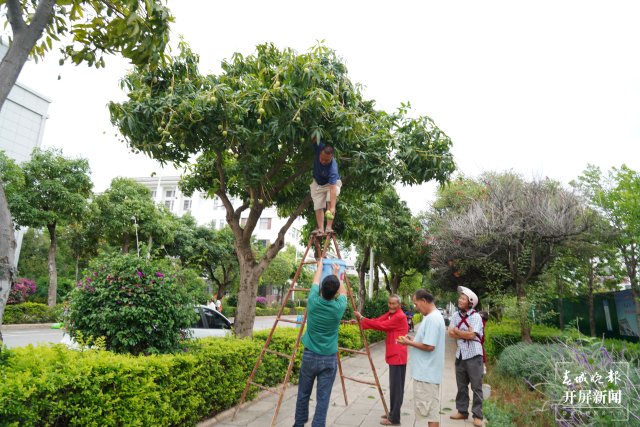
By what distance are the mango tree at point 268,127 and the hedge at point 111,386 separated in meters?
2.36

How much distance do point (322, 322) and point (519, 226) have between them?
8333mm

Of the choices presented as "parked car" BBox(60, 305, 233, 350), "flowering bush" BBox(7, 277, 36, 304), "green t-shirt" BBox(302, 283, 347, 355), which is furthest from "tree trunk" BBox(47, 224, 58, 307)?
"green t-shirt" BBox(302, 283, 347, 355)

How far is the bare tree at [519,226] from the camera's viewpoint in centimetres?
1058

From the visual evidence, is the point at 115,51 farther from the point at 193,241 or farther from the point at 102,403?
the point at 193,241

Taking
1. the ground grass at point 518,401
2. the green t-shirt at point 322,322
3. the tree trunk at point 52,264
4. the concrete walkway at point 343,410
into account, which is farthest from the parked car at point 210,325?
the tree trunk at point 52,264

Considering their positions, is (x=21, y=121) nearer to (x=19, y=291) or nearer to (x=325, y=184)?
(x=19, y=291)

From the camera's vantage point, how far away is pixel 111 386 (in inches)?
150

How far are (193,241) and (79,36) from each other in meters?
26.8

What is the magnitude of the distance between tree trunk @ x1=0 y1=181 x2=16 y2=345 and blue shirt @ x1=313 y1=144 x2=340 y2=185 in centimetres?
376

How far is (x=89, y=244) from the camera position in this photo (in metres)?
24.8

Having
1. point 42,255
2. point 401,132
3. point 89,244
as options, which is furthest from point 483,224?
point 42,255

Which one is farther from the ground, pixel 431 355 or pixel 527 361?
pixel 431 355

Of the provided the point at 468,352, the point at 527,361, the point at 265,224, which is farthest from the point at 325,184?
the point at 265,224

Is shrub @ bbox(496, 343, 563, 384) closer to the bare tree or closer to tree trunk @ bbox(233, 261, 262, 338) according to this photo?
the bare tree
